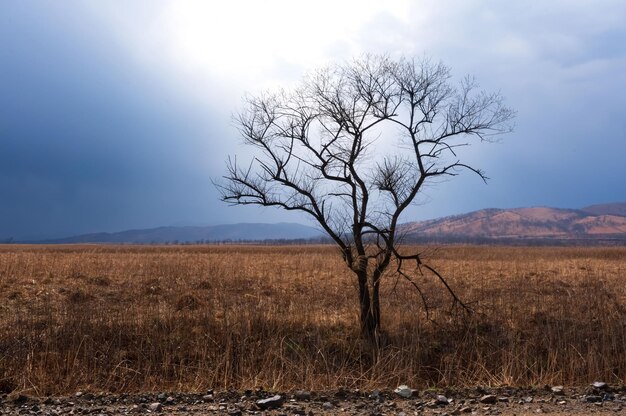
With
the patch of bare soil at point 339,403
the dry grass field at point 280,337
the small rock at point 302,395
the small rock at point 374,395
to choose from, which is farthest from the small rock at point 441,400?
the small rock at point 302,395

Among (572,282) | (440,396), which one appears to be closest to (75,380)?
(440,396)

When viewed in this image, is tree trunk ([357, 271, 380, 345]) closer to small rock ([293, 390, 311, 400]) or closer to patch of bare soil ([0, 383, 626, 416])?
patch of bare soil ([0, 383, 626, 416])

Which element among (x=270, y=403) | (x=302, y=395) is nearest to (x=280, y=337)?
(x=302, y=395)

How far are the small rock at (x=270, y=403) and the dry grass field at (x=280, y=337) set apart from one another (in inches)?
43.5

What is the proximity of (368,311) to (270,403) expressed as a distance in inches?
234

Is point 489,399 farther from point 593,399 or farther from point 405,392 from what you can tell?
point 593,399

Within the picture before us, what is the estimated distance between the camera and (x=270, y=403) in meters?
7.46

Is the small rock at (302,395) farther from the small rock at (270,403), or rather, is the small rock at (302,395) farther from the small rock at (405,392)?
the small rock at (405,392)

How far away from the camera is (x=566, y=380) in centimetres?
995

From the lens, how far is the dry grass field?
970cm

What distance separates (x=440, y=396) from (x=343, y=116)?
704 cm

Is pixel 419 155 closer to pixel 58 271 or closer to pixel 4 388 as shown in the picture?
pixel 4 388

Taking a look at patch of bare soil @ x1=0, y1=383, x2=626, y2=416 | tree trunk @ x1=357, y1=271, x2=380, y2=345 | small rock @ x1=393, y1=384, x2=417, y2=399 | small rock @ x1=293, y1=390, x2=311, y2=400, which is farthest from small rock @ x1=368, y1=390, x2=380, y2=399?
tree trunk @ x1=357, y1=271, x2=380, y2=345

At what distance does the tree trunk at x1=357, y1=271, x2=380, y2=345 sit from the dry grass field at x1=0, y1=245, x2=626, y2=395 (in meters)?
0.35
